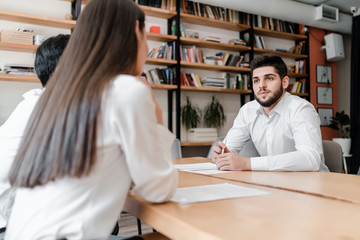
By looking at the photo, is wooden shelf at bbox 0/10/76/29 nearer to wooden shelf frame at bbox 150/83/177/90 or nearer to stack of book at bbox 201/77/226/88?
wooden shelf frame at bbox 150/83/177/90

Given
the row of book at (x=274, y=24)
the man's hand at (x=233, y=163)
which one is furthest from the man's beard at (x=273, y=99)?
the row of book at (x=274, y=24)

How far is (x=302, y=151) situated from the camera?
1749 millimetres

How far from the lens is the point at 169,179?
837mm

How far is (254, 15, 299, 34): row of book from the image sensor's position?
5.27 m

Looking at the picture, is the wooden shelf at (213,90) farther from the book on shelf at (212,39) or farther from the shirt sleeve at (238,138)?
the shirt sleeve at (238,138)

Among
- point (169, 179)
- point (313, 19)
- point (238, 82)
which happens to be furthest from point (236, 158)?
point (313, 19)

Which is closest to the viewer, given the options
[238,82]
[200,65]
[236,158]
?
[236,158]

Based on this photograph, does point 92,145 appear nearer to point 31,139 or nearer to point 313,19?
point 31,139

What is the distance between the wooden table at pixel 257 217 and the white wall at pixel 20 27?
3.22 meters

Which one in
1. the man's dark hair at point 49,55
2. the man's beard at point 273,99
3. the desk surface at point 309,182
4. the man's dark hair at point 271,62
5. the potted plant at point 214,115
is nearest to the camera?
the desk surface at point 309,182

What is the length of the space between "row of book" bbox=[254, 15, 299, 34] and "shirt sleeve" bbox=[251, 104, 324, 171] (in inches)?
141

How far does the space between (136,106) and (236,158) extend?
1064mm

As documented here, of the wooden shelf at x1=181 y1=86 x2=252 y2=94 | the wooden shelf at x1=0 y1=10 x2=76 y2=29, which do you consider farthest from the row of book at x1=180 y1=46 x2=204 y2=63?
the wooden shelf at x1=0 y1=10 x2=76 y2=29

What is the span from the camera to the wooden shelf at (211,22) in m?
4.55
